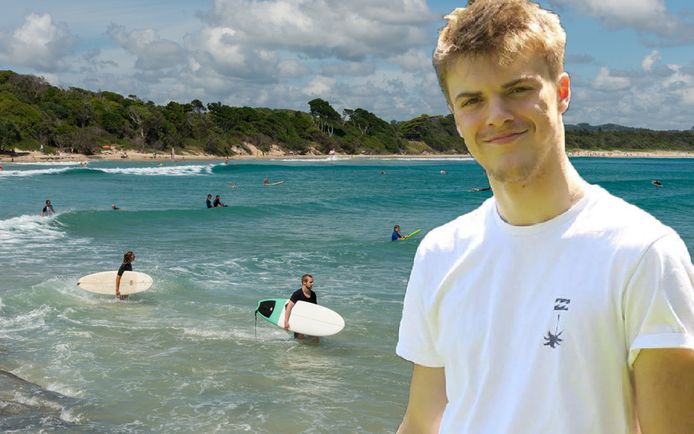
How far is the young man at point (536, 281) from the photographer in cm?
143

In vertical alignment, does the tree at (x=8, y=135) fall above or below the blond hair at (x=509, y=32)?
above

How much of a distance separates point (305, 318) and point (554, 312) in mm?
12323

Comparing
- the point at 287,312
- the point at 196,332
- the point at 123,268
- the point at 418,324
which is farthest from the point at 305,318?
the point at 418,324

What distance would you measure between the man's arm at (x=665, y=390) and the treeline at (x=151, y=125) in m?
114

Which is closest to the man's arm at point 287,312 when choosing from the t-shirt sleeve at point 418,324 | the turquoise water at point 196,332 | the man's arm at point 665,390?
the turquoise water at point 196,332

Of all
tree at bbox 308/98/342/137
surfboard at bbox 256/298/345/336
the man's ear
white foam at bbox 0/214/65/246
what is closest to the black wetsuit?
surfboard at bbox 256/298/345/336

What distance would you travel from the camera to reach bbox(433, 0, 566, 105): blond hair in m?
1.64

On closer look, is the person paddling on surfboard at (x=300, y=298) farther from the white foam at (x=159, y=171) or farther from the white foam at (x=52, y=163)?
the white foam at (x=52, y=163)

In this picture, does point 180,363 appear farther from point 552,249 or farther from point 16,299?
point 552,249

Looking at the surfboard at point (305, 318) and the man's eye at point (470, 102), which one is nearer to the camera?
the man's eye at point (470, 102)

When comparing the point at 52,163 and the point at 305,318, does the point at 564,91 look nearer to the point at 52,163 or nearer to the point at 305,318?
the point at 305,318

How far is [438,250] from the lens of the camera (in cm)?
189

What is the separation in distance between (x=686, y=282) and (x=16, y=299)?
688 inches

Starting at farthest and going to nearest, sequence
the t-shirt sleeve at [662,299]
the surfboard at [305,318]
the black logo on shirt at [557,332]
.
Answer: the surfboard at [305,318] → the black logo on shirt at [557,332] → the t-shirt sleeve at [662,299]
